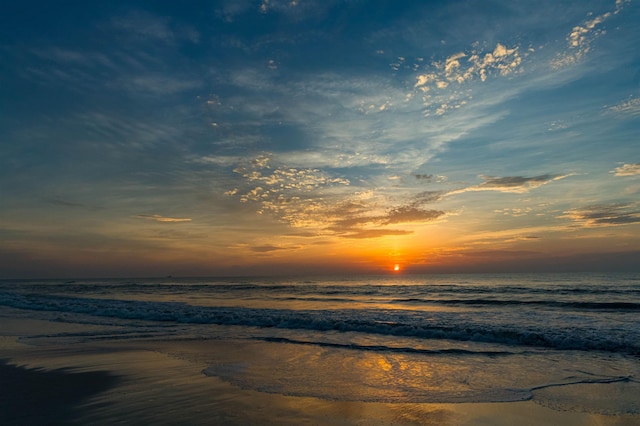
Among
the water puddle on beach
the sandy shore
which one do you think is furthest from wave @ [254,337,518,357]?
Answer: the sandy shore

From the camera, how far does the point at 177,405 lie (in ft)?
26.4

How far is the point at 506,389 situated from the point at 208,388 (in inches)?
278

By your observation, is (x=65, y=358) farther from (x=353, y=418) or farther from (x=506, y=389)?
(x=506, y=389)

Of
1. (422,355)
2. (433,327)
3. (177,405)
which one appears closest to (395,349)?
(422,355)

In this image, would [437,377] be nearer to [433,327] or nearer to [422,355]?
[422,355]

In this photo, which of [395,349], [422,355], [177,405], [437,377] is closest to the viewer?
[177,405]

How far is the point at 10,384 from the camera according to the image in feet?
31.6

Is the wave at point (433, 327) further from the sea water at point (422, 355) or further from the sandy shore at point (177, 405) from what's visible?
the sandy shore at point (177, 405)

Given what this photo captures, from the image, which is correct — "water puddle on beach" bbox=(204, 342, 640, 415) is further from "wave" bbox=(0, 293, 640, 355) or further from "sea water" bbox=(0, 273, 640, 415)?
"wave" bbox=(0, 293, 640, 355)

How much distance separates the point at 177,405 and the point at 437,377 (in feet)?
21.3

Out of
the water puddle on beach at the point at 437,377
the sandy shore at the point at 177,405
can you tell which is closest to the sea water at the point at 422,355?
the water puddle on beach at the point at 437,377

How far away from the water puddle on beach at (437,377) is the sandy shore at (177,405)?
51 cm

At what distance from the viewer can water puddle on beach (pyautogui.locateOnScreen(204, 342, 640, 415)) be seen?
28.4 ft

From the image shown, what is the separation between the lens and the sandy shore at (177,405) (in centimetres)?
726
